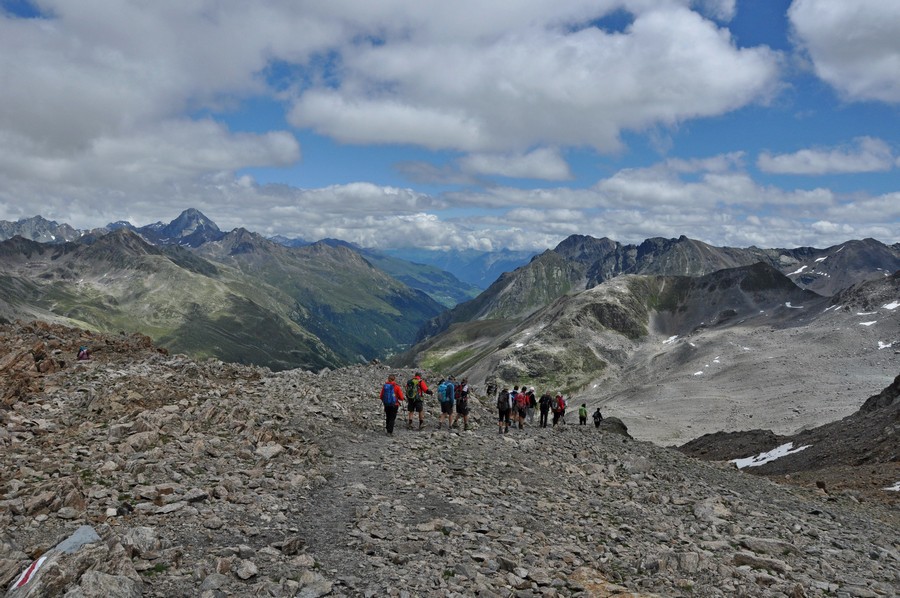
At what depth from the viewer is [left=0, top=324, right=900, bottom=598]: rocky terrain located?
12102 millimetres

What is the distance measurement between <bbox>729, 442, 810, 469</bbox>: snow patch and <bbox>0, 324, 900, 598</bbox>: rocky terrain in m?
29.1

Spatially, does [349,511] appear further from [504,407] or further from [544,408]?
[544,408]

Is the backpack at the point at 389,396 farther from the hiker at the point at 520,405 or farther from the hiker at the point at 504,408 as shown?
the hiker at the point at 520,405

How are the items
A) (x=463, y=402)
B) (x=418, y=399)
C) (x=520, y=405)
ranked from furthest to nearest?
(x=520, y=405), (x=463, y=402), (x=418, y=399)

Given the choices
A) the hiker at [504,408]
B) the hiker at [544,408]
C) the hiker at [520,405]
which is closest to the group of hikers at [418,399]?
the hiker at [504,408]

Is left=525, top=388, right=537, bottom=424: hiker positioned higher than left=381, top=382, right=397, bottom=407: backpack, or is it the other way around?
left=381, top=382, right=397, bottom=407: backpack

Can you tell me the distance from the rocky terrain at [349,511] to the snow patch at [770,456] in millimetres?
29092

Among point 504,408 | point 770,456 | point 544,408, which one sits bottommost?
point 770,456

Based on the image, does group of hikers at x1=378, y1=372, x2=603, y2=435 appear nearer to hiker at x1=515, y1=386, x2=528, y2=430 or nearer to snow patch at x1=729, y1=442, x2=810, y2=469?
hiker at x1=515, y1=386, x2=528, y2=430

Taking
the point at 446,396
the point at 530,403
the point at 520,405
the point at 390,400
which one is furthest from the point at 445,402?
the point at 530,403

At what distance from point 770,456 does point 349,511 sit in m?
55.9

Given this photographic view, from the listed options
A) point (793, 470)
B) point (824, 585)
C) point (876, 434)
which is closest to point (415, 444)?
point (824, 585)

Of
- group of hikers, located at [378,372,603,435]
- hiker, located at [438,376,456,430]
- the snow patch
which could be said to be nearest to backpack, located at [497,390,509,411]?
group of hikers, located at [378,372,603,435]

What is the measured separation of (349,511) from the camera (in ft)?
55.1
